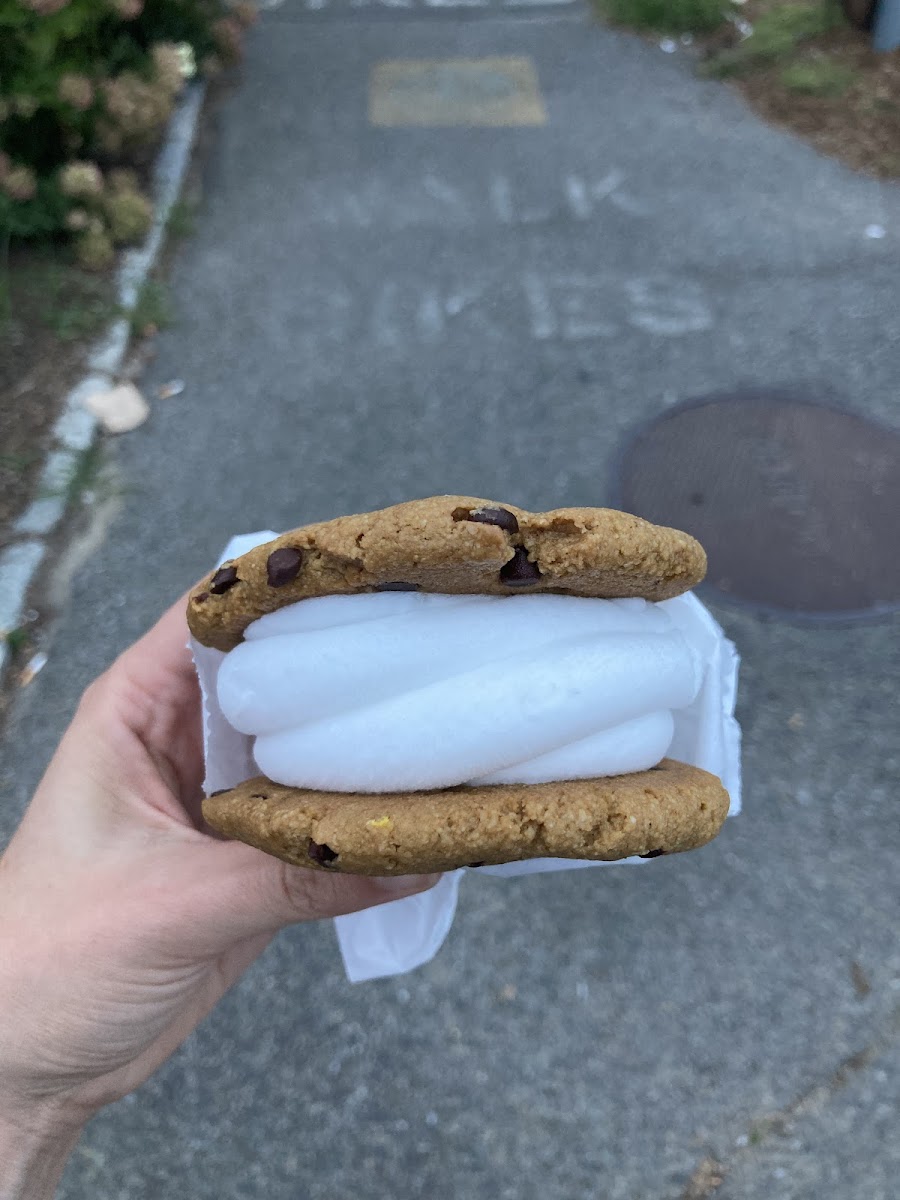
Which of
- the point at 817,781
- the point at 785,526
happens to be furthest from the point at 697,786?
the point at 785,526

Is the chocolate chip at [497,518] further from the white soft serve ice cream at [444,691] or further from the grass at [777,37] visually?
the grass at [777,37]

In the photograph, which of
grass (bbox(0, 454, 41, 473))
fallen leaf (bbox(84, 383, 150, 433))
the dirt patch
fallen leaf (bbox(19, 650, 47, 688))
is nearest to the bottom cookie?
fallen leaf (bbox(19, 650, 47, 688))

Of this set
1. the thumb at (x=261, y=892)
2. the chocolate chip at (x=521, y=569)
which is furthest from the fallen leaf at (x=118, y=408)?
the chocolate chip at (x=521, y=569)

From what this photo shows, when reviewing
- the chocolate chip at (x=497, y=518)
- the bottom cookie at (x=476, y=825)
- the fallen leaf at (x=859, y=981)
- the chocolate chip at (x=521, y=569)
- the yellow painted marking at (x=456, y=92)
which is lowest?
the fallen leaf at (x=859, y=981)

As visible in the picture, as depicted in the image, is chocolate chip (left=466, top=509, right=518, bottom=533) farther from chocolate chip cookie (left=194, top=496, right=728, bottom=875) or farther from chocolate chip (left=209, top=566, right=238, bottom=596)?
chocolate chip (left=209, top=566, right=238, bottom=596)

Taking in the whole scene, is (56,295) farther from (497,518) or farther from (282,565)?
(497,518)

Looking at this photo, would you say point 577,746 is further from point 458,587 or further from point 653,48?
point 653,48
